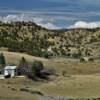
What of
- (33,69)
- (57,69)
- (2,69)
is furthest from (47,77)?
(57,69)

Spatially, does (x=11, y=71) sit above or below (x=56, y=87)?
above

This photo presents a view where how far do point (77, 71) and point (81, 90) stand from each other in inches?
2271

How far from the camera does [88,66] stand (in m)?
169

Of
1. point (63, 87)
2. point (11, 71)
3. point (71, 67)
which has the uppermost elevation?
point (11, 71)

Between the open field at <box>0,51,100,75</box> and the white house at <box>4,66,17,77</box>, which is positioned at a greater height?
the white house at <box>4,66,17,77</box>

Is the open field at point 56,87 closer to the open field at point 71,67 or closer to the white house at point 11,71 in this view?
the open field at point 71,67

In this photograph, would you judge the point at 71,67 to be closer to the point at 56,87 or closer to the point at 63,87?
the point at 63,87

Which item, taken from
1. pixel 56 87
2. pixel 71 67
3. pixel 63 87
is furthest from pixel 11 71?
pixel 71 67

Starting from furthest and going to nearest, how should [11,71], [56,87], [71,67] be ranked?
[71,67]
[11,71]
[56,87]

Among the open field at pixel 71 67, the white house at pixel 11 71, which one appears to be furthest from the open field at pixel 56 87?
the white house at pixel 11 71

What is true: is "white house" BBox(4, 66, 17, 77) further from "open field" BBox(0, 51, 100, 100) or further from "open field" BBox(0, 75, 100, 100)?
"open field" BBox(0, 75, 100, 100)

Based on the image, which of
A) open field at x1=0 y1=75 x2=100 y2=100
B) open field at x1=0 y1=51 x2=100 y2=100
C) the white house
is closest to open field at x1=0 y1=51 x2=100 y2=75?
open field at x1=0 y1=51 x2=100 y2=100

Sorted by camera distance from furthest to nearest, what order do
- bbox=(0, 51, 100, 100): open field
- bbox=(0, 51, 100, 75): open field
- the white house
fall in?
bbox=(0, 51, 100, 75): open field → the white house → bbox=(0, 51, 100, 100): open field

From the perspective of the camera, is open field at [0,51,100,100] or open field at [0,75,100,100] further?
open field at [0,75,100,100]
